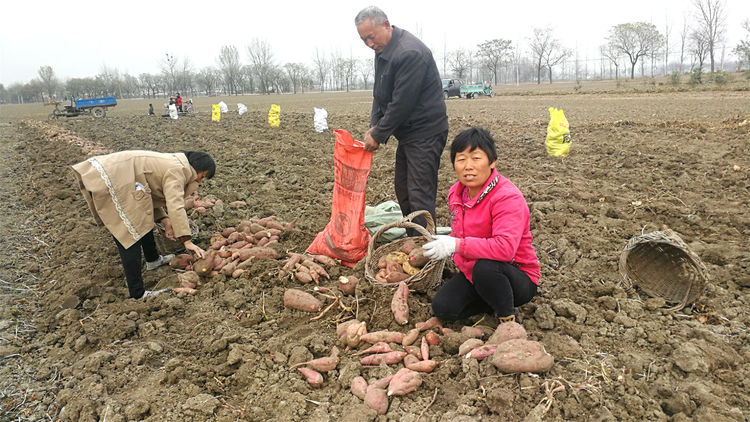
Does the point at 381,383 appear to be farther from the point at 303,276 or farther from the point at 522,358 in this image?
the point at 303,276

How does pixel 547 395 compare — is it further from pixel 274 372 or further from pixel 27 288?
pixel 27 288

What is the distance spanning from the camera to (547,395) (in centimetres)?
177

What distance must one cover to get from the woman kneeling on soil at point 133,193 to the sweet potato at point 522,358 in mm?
2239

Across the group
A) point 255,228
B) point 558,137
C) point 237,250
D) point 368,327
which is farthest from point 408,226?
point 558,137

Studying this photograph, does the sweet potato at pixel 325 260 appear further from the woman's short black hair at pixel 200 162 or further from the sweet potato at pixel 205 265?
the woman's short black hair at pixel 200 162

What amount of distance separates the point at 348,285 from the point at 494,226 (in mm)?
1100

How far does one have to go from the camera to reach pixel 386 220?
3.73 meters

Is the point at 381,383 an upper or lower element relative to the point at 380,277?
lower

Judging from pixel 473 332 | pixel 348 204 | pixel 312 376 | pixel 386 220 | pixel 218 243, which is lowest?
pixel 312 376

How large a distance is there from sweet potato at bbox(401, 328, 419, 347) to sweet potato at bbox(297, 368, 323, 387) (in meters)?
0.46

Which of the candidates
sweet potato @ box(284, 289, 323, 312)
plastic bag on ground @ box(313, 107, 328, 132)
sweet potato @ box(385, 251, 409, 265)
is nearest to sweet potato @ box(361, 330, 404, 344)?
sweet potato @ box(284, 289, 323, 312)

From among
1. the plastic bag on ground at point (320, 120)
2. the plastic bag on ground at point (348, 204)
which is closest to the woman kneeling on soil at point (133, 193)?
the plastic bag on ground at point (348, 204)

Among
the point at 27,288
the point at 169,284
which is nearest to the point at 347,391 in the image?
the point at 169,284

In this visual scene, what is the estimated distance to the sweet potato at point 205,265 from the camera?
3254 mm
